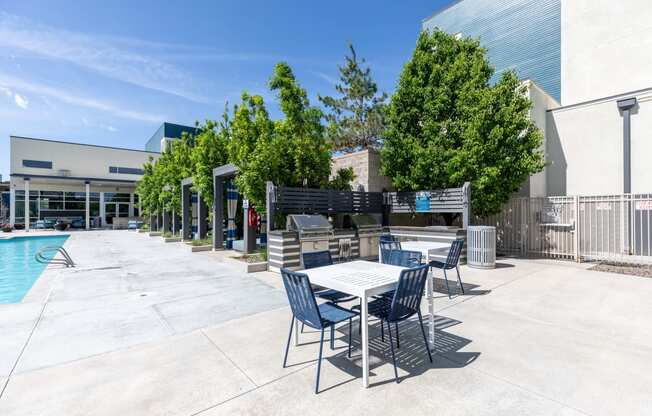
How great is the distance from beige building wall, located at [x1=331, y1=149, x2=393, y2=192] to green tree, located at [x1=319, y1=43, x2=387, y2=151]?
456cm

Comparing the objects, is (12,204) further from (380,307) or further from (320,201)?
(380,307)

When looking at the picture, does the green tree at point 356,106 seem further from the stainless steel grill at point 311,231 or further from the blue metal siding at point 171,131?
the blue metal siding at point 171,131

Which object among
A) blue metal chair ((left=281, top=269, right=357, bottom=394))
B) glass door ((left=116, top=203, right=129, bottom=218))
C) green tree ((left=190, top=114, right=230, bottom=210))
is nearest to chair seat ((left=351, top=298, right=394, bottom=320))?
blue metal chair ((left=281, top=269, right=357, bottom=394))

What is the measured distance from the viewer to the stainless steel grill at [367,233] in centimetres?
936

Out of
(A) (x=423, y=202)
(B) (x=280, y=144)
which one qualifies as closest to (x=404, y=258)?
(B) (x=280, y=144)

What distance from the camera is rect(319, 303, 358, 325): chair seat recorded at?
8.92ft

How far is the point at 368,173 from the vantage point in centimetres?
1137

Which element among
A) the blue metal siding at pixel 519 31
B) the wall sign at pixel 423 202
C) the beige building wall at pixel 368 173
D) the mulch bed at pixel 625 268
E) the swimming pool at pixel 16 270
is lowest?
the swimming pool at pixel 16 270

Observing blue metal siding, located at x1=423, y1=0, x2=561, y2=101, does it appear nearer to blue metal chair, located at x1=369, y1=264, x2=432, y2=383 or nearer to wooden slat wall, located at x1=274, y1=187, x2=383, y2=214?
wooden slat wall, located at x1=274, y1=187, x2=383, y2=214

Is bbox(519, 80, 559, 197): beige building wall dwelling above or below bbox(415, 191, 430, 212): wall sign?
above

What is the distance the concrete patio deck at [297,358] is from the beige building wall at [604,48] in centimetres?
1012

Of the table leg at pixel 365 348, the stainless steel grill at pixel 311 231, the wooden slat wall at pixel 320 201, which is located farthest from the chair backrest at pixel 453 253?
the wooden slat wall at pixel 320 201

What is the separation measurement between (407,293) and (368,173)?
29.1ft

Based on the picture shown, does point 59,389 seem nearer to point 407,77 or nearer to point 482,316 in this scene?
point 482,316
